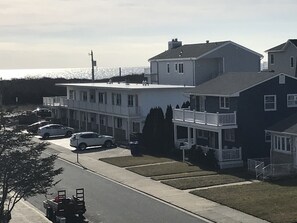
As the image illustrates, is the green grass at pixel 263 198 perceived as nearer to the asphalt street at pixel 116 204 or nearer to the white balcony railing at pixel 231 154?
the asphalt street at pixel 116 204

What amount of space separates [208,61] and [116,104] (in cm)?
1069

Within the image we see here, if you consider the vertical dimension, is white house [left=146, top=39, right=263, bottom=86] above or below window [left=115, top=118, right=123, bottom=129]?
above

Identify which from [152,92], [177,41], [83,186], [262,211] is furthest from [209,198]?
[177,41]

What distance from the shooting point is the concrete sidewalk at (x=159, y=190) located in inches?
1062

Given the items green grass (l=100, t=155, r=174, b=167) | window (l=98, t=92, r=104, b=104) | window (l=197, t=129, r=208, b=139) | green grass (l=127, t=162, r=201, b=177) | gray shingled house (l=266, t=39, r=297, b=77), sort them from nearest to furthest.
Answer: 1. green grass (l=127, t=162, r=201, b=177)
2. green grass (l=100, t=155, r=174, b=167)
3. window (l=197, t=129, r=208, b=139)
4. window (l=98, t=92, r=104, b=104)
5. gray shingled house (l=266, t=39, r=297, b=77)

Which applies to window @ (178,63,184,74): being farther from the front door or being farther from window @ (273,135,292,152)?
window @ (273,135,292,152)

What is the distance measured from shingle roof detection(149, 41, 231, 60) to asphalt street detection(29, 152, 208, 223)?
27.1m

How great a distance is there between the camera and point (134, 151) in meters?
47.3

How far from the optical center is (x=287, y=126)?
37531 mm

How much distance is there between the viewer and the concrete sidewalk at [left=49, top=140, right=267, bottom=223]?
26969 mm

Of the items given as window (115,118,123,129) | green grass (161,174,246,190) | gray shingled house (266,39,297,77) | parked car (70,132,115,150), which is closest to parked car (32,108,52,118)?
window (115,118,123,129)

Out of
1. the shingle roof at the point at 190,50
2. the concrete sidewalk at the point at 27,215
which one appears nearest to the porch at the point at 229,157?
the concrete sidewalk at the point at 27,215

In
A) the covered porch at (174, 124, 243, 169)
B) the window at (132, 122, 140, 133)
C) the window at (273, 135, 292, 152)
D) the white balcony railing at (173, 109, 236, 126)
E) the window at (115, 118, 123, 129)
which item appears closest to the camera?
the window at (273, 135, 292, 152)

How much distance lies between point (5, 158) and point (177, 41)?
5063 centimetres
